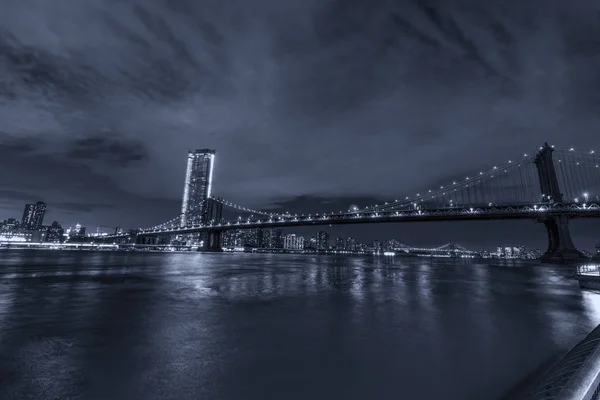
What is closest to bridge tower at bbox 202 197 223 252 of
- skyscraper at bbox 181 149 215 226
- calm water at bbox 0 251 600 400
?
skyscraper at bbox 181 149 215 226

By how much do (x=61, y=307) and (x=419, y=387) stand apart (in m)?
11.3

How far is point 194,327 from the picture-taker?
7.56 metres

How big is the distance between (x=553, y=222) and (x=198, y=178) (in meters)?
169

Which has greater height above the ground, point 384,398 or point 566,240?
point 566,240

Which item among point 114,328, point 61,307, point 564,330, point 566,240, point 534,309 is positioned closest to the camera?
point 114,328

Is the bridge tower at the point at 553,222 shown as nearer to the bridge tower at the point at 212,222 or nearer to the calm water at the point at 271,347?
the calm water at the point at 271,347

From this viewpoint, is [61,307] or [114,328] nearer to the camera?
[114,328]

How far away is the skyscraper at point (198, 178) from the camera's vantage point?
6890 inches

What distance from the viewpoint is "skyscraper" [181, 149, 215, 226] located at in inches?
6890

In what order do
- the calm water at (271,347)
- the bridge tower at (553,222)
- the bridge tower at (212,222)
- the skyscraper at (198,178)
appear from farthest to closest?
1. the skyscraper at (198,178)
2. the bridge tower at (212,222)
3. the bridge tower at (553,222)
4. the calm water at (271,347)

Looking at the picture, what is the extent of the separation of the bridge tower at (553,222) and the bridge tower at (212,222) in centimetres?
8071

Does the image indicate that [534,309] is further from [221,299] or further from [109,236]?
[109,236]

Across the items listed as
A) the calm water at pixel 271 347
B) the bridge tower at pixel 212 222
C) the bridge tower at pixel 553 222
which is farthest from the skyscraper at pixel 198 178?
the calm water at pixel 271 347

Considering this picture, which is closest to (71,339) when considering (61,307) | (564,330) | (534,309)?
(61,307)
